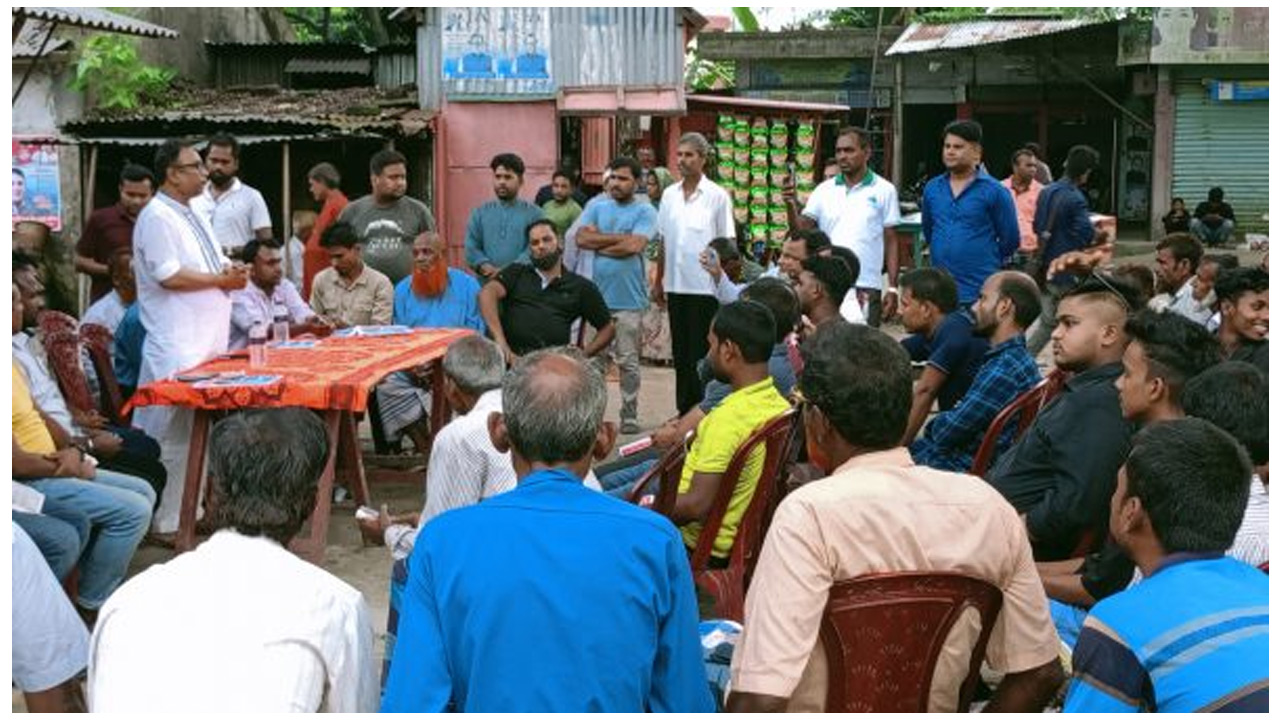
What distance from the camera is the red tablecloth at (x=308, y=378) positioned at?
602cm

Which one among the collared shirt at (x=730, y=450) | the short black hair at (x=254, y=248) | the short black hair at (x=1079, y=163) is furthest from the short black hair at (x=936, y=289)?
the short black hair at (x=1079, y=163)

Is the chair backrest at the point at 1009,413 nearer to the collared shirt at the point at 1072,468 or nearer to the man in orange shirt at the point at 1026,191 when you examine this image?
the collared shirt at the point at 1072,468

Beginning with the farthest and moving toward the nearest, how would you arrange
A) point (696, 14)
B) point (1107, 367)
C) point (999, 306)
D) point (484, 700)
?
1. point (696, 14)
2. point (999, 306)
3. point (1107, 367)
4. point (484, 700)

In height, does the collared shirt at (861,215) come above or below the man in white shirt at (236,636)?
above

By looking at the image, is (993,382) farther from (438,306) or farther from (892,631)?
(438,306)

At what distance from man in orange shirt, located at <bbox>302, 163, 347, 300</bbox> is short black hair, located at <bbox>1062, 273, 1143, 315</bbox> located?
17.9ft

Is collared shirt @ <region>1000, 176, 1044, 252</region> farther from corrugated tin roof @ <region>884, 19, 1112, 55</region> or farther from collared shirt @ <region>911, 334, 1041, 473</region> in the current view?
corrugated tin roof @ <region>884, 19, 1112, 55</region>

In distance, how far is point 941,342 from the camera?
18.7 ft

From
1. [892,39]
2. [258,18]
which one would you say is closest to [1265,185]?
[892,39]

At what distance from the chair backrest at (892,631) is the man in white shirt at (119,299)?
5033mm

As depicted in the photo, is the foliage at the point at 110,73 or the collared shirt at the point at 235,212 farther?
the foliage at the point at 110,73

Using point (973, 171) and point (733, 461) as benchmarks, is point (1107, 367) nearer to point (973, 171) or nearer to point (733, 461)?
point (733, 461)

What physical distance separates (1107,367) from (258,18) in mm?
17611

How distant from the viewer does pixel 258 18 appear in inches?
795
